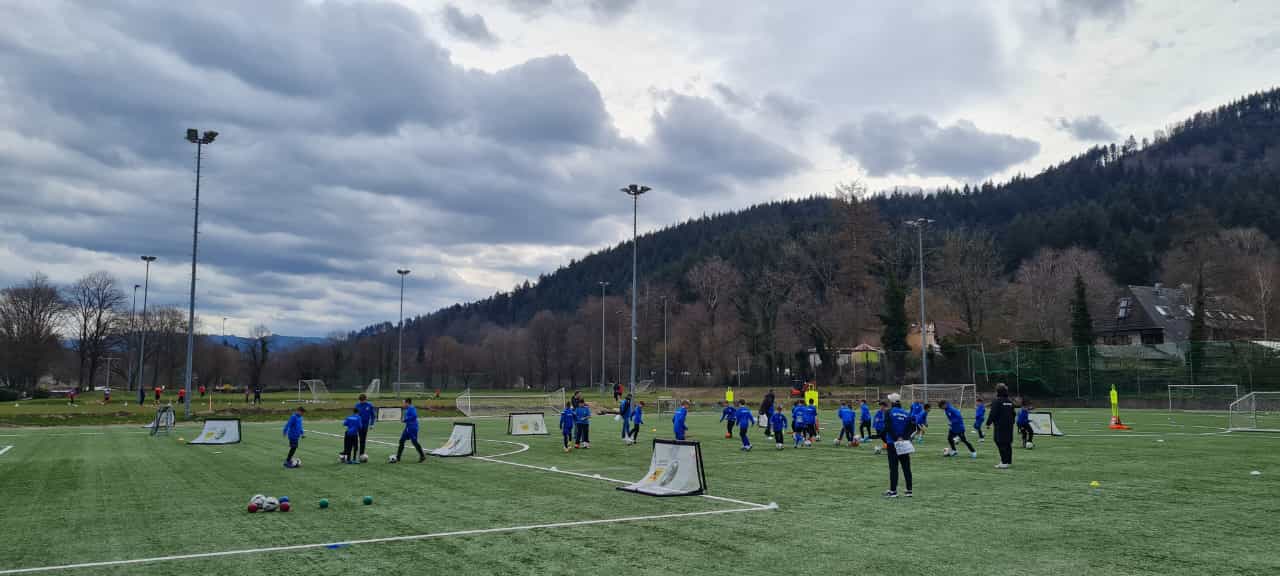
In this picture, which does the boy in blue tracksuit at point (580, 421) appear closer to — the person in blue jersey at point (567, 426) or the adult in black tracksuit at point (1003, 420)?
the person in blue jersey at point (567, 426)

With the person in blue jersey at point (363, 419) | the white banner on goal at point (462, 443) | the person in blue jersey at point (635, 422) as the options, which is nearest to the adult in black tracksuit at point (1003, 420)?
the person in blue jersey at point (635, 422)

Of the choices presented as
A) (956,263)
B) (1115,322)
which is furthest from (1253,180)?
(956,263)

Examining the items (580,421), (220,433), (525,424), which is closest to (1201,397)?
(525,424)

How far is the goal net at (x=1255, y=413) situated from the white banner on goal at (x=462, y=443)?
95.4ft

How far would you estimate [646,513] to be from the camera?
485 inches

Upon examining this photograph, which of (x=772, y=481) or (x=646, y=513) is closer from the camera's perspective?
(x=646, y=513)

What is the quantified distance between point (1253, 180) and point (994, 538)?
138527 millimetres

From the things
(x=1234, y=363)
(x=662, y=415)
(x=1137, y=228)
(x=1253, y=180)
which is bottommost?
(x=662, y=415)

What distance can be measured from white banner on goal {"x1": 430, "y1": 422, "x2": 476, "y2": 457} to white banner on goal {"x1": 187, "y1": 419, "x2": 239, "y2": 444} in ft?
33.6

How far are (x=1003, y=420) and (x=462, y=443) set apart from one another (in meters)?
14.0

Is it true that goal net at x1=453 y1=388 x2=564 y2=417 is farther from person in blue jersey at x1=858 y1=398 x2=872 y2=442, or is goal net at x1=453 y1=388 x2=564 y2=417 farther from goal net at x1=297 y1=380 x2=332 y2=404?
person in blue jersey at x1=858 y1=398 x2=872 y2=442

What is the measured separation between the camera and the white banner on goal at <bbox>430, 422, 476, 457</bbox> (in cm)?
2247

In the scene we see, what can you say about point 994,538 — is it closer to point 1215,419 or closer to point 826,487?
point 826,487

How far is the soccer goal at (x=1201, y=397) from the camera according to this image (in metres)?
47.7
